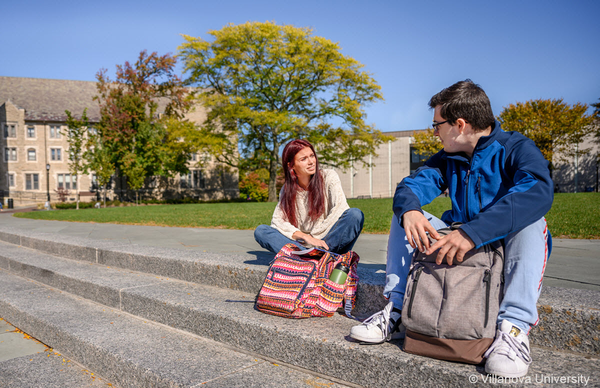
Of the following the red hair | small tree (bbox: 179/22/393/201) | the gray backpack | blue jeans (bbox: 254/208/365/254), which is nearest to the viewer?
the gray backpack

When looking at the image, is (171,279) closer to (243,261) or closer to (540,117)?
(243,261)

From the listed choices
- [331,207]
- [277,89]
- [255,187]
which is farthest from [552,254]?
[255,187]

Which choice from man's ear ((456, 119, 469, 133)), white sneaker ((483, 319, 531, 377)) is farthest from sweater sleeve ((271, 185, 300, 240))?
white sneaker ((483, 319, 531, 377))

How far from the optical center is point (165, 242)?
19.2 feet

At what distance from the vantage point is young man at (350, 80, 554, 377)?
1.66 m

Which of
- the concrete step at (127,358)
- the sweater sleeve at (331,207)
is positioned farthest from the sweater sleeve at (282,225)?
the concrete step at (127,358)

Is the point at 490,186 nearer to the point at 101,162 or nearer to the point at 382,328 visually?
the point at 382,328

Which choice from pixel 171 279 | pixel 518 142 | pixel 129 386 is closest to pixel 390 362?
pixel 518 142

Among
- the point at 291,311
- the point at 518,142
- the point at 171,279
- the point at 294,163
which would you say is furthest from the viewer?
the point at 171,279

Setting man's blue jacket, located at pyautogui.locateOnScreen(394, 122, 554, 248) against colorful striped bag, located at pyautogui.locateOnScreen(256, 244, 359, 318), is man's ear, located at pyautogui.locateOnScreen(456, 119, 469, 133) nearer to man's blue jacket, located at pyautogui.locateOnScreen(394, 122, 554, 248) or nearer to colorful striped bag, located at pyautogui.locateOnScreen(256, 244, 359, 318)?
man's blue jacket, located at pyautogui.locateOnScreen(394, 122, 554, 248)

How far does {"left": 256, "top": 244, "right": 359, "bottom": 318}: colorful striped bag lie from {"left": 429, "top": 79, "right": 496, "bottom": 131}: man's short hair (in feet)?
3.45

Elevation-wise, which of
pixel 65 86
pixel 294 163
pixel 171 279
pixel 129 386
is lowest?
pixel 129 386

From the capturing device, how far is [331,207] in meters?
3.29

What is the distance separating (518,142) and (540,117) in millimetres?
36331
